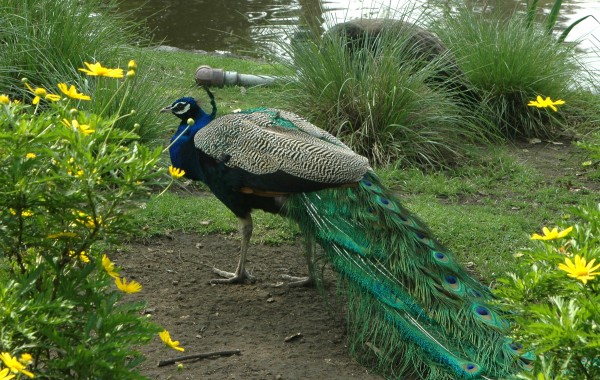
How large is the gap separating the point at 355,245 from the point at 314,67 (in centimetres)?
314

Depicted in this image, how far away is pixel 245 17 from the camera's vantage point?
41.2ft

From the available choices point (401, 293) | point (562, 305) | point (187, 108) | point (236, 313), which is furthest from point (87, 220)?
point (187, 108)

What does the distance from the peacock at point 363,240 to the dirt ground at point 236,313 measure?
171mm

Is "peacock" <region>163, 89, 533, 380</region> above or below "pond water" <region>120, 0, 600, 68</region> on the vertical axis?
above

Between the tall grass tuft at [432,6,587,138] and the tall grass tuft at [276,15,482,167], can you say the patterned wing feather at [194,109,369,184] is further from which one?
the tall grass tuft at [432,6,587,138]

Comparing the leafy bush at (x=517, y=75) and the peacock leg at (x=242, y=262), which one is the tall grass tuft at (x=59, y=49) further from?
the leafy bush at (x=517, y=75)

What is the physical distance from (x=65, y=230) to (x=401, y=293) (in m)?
1.78

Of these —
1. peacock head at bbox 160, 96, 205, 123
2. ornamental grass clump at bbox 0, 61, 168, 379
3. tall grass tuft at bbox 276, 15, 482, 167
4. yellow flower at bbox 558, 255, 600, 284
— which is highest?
yellow flower at bbox 558, 255, 600, 284

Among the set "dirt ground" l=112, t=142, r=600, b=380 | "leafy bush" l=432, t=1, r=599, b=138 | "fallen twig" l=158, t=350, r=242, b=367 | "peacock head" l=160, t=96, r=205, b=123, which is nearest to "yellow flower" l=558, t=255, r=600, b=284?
"dirt ground" l=112, t=142, r=600, b=380

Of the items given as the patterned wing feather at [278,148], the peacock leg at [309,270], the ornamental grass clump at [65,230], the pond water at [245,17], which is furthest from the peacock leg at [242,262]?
the pond water at [245,17]

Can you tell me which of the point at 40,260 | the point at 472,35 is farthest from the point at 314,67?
the point at 40,260

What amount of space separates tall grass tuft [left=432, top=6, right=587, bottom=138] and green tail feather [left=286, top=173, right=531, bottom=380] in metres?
3.36

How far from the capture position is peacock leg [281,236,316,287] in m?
4.62

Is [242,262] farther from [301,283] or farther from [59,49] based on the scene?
[59,49]
